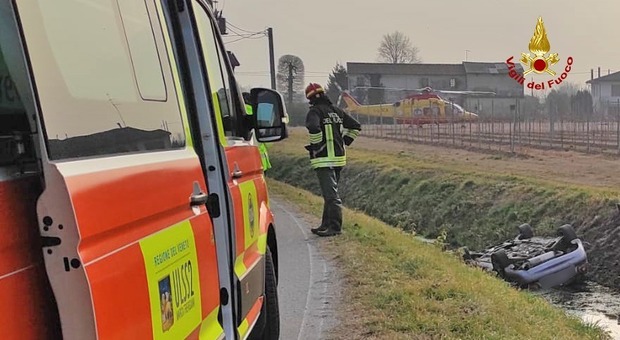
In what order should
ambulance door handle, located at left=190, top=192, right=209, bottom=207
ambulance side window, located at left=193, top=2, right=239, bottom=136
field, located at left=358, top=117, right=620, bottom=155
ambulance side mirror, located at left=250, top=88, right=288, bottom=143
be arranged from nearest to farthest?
1. ambulance door handle, located at left=190, top=192, right=209, bottom=207
2. ambulance side window, located at left=193, top=2, right=239, bottom=136
3. ambulance side mirror, located at left=250, top=88, right=288, bottom=143
4. field, located at left=358, top=117, right=620, bottom=155

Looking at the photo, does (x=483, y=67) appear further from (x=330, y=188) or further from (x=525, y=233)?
(x=330, y=188)

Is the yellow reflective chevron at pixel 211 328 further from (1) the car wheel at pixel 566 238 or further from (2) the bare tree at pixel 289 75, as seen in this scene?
(2) the bare tree at pixel 289 75

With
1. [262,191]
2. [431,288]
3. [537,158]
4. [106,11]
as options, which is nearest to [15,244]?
[106,11]

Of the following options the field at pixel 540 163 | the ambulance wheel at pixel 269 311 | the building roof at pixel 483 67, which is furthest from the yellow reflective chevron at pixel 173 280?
the building roof at pixel 483 67

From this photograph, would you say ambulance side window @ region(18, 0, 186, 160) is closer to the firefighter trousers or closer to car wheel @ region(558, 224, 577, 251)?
the firefighter trousers

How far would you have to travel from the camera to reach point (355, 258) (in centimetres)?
754

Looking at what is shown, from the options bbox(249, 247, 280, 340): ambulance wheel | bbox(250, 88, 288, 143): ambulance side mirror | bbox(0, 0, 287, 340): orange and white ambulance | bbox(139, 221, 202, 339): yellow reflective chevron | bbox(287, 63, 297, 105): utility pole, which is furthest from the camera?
bbox(287, 63, 297, 105): utility pole

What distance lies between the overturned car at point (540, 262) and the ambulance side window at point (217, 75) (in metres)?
7.31

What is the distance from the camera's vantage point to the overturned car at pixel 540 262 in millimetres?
10094

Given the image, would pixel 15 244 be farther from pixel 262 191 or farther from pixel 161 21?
pixel 262 191

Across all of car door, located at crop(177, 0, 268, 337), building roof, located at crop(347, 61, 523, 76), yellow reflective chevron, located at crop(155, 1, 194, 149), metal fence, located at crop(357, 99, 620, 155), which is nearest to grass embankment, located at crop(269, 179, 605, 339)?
car door, located at crop(177, 0, 268, 337)

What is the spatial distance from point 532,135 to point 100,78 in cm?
3464

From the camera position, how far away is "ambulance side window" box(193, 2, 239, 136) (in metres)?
3.23

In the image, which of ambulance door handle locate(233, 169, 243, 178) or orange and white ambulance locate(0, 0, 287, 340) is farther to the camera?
ambulance door handle locate(233, 169, 243, 178)
